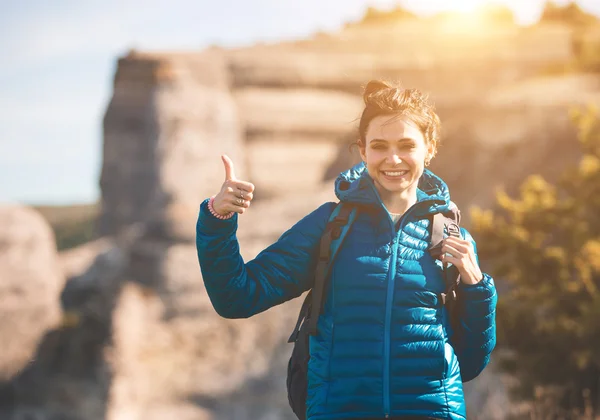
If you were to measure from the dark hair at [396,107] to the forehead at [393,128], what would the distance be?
0.7 inches

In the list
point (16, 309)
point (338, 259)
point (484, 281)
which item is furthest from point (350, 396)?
point (16, 309)

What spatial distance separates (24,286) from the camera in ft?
47.9

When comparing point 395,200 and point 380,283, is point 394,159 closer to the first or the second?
point 395,200

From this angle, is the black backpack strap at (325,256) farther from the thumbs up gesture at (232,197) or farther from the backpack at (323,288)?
the thumbs up gesture at (232,197)

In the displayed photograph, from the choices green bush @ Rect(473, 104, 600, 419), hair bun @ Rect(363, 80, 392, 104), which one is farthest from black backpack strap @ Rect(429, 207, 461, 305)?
green bush @ Rect(473, 104, 600, 419)

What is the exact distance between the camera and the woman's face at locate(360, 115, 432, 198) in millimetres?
2480

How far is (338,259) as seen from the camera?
2.42 meters

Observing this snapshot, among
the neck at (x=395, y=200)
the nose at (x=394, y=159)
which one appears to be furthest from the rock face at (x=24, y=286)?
the nose at (x=394, y=159)

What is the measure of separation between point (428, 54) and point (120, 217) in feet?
42.7

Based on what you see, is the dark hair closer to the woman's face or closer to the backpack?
the woman's face

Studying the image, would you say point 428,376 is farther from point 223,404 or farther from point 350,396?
point 223,404

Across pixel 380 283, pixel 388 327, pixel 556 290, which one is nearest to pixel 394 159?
pixel 380 283

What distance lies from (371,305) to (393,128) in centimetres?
63

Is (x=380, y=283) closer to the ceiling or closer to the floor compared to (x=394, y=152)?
closer to the floor
